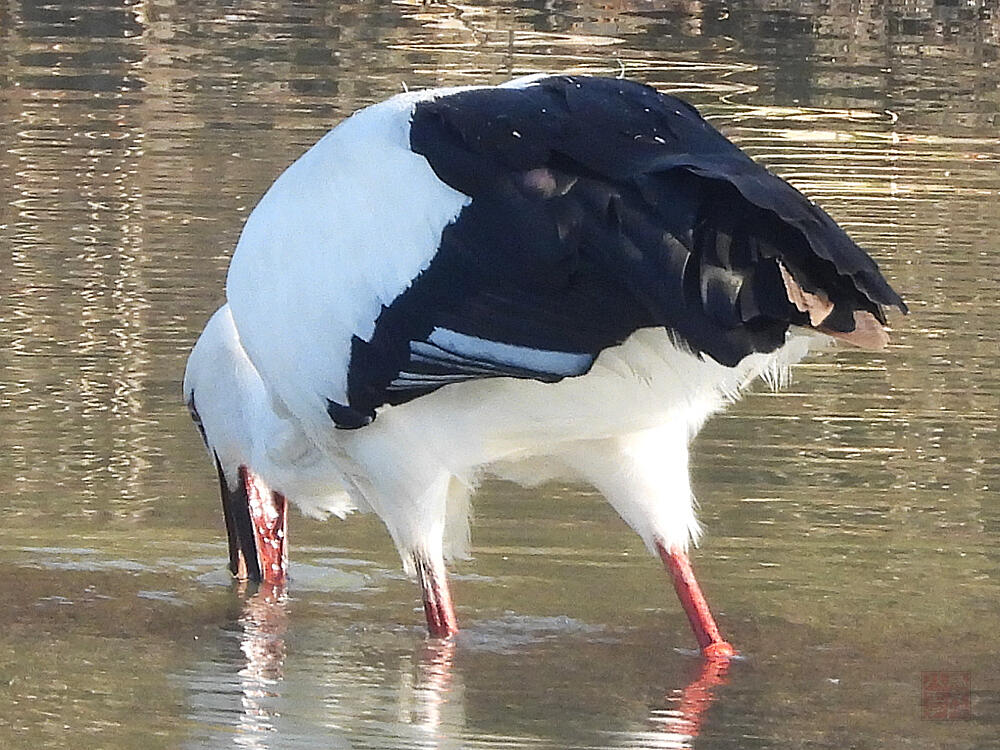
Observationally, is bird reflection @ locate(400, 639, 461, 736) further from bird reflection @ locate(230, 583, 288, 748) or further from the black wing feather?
the black wing feather

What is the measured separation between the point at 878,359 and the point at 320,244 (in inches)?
147

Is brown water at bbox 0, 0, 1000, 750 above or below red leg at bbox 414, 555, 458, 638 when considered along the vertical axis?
below

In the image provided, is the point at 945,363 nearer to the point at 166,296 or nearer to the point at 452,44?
the point at 166,296

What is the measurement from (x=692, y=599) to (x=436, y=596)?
0.66 meters

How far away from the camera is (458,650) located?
21.0ft

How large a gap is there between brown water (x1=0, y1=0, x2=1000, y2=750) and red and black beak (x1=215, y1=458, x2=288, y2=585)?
9 cm

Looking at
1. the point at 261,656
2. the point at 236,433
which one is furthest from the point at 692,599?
the point at 236,433

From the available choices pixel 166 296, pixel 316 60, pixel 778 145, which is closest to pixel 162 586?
pixel 166 296

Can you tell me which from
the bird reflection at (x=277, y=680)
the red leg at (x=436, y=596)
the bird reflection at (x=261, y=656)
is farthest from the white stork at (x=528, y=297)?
the bird reflection at (x=261, y=656)

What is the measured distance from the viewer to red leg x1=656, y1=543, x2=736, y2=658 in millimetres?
6461

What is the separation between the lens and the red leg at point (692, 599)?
6.46 meters

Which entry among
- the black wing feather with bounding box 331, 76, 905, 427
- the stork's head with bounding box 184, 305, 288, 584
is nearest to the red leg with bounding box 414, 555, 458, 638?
the black wing feather with bounding box 331, 76, 905, 427

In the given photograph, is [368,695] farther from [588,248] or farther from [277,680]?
[588,248]

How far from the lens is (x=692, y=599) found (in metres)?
6.51
